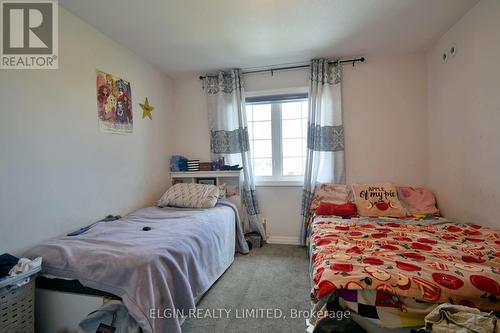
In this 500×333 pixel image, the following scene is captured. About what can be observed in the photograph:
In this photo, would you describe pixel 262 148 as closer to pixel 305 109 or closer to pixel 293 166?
pixel 293 166

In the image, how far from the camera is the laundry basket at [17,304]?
123 cm

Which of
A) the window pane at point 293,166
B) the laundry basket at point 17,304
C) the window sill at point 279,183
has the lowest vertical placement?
the laundry basket at point 17,304

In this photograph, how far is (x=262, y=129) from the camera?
3.30 metres

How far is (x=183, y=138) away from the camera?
348 cm

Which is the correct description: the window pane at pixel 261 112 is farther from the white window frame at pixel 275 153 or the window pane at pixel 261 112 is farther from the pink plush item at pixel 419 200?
the pink plush item at pixel 419 200

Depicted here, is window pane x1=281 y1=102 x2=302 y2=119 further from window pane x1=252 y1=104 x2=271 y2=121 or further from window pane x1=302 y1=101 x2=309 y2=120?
window pane x1=252 y1=104 x2=271 y2=121

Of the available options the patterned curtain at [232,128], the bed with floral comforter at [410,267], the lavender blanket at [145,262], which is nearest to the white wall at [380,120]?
the patterned curtain at [232,128]

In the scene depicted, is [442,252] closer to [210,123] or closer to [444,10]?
[444,10]

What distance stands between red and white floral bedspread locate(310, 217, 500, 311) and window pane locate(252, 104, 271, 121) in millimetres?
1788

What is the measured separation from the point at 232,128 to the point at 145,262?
7.16ft

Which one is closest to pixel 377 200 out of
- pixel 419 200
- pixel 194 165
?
pixel 419 200

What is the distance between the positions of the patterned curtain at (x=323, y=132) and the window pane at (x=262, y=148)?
55 cm

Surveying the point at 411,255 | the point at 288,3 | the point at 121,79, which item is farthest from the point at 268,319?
the point at 121,79

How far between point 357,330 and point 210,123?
9.22 feet
